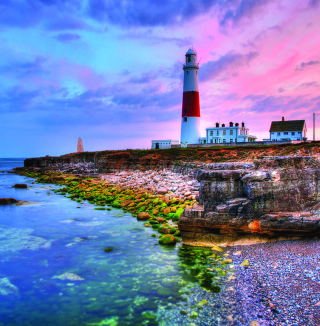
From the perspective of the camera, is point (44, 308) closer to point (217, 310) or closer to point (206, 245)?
point (217, 310)

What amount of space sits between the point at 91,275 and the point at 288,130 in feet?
162

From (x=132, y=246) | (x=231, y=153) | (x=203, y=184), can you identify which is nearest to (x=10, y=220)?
(x=132, y=246)

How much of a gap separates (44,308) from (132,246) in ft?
13.7

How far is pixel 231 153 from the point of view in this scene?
101 ft

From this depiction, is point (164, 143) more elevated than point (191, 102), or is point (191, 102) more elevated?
point (191, 102)

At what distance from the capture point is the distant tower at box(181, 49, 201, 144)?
42.8m

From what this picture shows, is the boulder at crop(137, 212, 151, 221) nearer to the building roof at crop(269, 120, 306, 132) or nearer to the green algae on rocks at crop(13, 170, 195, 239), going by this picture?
the green algae on rocks at crop(13, 170, 195, 239)

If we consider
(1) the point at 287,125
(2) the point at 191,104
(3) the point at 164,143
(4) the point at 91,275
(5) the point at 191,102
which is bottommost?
(4) the point at 91,275

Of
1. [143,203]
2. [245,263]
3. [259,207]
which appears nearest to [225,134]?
[143,203]

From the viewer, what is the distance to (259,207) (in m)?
9.34

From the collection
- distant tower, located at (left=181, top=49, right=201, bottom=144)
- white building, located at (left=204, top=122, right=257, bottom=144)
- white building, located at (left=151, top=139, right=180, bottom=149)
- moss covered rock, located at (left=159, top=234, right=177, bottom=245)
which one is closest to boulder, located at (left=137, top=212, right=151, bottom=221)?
moss covered rock, located at (left=159, top=234, right=177, bottom=245)

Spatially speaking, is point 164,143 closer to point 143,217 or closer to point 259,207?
point 143,217

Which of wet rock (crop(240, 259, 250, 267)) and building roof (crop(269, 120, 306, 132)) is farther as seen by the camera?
building roof (crop(269, 120, 306, 132))

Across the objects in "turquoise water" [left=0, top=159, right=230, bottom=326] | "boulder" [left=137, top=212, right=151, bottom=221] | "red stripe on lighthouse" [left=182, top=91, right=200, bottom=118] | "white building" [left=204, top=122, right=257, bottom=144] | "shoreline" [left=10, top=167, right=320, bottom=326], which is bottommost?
"turquoise water" [left=0, top=159, right=230, bottom=326]
